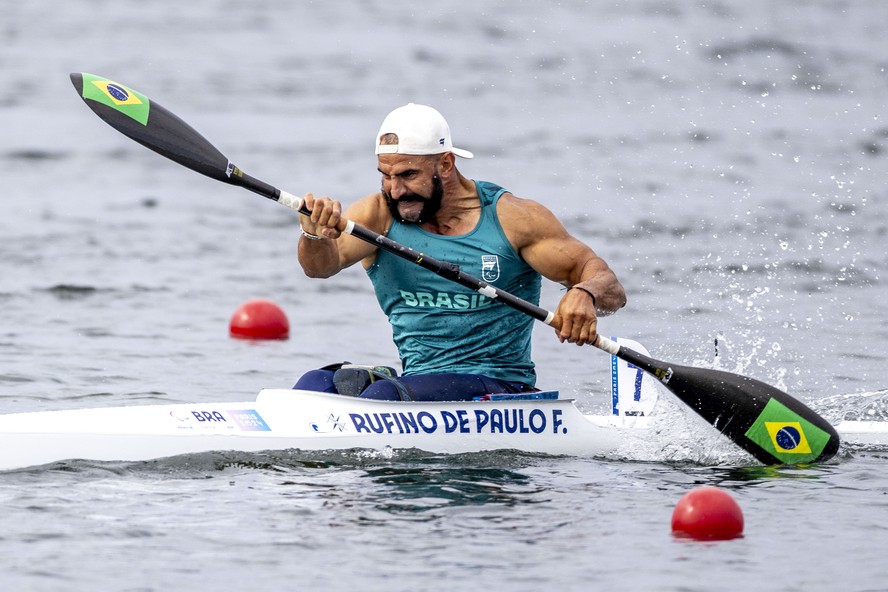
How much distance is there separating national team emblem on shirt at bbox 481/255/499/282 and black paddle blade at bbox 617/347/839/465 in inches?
35.8

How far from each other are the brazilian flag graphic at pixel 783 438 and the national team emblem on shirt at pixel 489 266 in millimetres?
1635

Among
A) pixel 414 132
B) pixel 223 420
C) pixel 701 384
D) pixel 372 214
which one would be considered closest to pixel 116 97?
pixel 372 214

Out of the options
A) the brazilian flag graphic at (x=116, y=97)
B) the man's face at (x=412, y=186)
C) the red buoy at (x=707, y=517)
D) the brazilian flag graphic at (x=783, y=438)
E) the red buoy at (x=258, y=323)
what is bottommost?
the red buoy at (x=707, y=517)

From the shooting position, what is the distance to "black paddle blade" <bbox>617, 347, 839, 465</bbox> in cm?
800

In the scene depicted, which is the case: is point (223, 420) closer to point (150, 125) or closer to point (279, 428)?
point (279, 428)

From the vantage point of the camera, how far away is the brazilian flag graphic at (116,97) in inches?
306

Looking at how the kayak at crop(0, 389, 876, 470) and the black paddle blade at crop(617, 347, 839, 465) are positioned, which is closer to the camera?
the kayak at crop(0, 389, 876, 470)

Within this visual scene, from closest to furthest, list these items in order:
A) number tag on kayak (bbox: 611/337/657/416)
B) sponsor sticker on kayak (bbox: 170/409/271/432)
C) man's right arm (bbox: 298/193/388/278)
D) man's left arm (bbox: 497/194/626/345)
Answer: man's right arm (bbox: 298/193/388/278), sponsor sticker on kayak (bbox: 170/409/271/432), man's left arm (bbox: 497/194/626/345), number tag on kayak (bbox: 611/337/657/416)

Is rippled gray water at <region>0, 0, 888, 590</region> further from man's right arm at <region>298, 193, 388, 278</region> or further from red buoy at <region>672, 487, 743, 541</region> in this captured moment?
man's right arm at <region>298, 193, 388, 278</region>

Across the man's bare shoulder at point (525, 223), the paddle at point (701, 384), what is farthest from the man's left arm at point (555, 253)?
the paddle at point (701, 384)

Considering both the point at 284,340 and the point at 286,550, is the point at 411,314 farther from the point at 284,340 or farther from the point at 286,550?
the point at 284,340

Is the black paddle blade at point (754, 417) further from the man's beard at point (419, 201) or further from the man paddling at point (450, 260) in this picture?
the man's beard at point (419, 201)

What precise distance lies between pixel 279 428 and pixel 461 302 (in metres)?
1.15

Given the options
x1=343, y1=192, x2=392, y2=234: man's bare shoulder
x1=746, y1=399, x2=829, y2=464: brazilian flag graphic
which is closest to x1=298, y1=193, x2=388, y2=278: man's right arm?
x1=343, y1=192, x2=392, y2=234: man's bare shoulder
